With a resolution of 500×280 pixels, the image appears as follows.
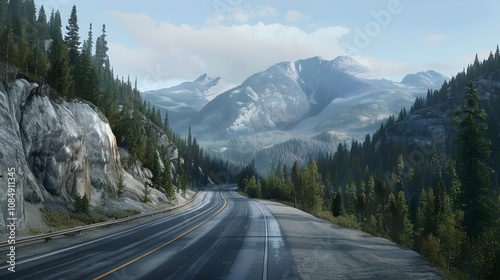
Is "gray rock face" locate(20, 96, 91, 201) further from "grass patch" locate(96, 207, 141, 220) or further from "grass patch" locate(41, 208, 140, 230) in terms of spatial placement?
"grass patch" locate(41, 208, 140, 230)

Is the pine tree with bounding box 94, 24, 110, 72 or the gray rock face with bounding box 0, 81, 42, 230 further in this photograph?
the pine tree with bounding box 94, 24, 110, 72

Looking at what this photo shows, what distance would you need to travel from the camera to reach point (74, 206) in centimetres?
3069

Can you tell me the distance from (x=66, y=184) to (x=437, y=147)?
199 m

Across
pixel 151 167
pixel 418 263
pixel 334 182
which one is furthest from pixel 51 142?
pixel 334 182

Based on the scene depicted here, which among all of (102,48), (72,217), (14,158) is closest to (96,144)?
(72,217)

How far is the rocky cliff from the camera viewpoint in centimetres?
2331

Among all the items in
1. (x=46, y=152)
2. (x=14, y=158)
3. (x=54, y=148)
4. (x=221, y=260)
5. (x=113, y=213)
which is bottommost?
(x=113, y=213)

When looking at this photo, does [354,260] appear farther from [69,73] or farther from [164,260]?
[69,73]

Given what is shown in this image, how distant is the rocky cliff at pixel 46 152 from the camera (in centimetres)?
2331

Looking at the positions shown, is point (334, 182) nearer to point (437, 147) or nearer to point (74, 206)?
point (437, 147)

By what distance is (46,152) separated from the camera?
30.8 metres

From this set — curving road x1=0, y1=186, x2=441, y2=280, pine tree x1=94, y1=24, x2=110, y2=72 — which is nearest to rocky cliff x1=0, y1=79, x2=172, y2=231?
curving road x1=0, y1=186, x2=441, y2=280

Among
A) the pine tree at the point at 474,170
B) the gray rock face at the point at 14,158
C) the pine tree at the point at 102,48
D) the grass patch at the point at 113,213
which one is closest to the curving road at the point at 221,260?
the gray rock face at the point at 14,158

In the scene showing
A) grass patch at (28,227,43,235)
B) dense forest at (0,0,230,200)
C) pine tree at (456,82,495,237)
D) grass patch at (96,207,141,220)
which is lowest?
grass patch at (96,207,141,220)
